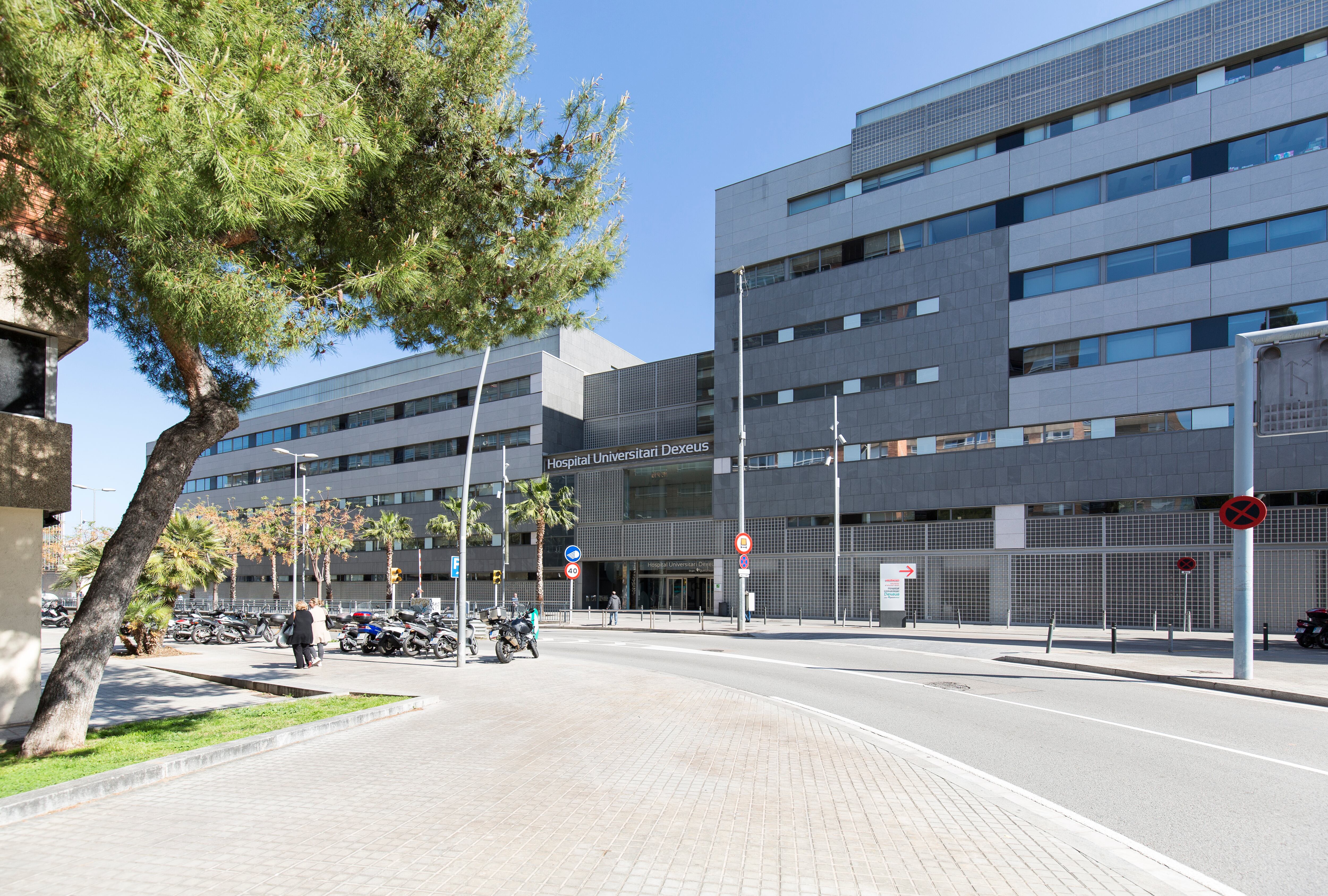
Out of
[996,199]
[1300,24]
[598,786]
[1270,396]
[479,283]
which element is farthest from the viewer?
[996,199]

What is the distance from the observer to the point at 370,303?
34.3 ft

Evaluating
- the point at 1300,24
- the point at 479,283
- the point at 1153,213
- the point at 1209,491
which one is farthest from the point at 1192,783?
the point at 1300,24

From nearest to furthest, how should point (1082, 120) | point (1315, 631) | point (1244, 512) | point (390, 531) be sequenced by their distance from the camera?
point (1244, 512) < point (1315, 631) < point (1082, 120) < point (390, 531)

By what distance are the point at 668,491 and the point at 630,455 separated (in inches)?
127

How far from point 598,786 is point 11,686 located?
9.47 meters

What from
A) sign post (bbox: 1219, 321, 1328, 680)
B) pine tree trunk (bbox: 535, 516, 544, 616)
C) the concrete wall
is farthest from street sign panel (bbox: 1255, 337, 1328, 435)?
pine tree trunk (bbox: 535, 516, 544, 616)

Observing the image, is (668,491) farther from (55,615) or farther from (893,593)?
(55,615)

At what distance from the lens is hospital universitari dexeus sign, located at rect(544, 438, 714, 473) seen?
4288 cm

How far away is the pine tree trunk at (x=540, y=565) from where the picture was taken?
42.5 metres

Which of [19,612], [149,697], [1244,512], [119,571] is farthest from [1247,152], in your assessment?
[19,612]

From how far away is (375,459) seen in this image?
5822 centimetres

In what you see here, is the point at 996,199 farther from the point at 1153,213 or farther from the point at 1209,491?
the point at 1209,491

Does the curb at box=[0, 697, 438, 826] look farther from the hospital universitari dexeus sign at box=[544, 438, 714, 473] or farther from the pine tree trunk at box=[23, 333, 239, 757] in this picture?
the hospital universitari dexeus sign at box=[544, 438, 714, 473]

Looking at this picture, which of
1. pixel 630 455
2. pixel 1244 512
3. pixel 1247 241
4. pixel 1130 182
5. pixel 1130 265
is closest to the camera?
pixel 1244 512
